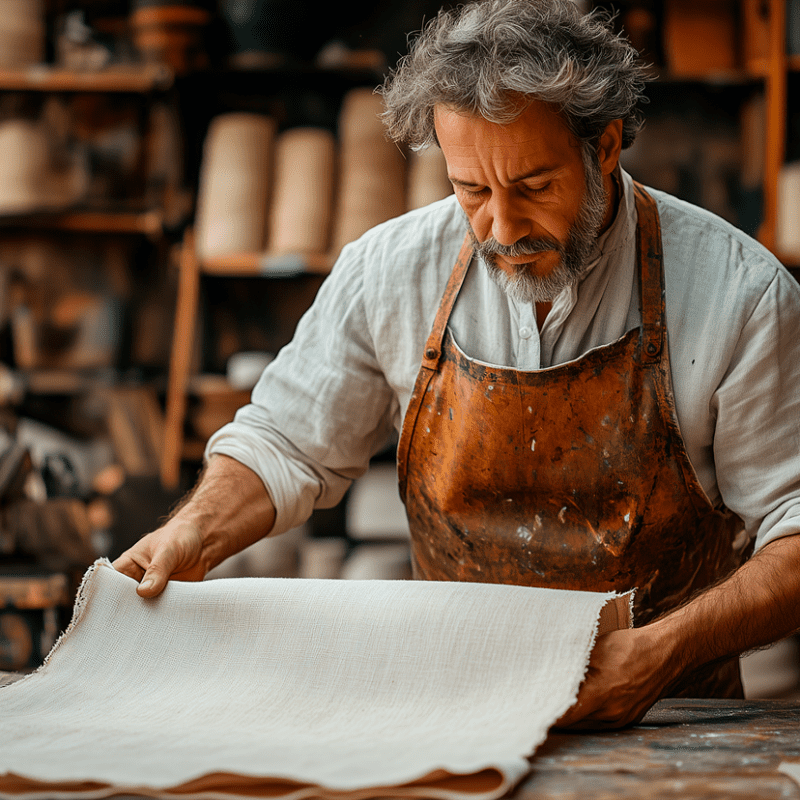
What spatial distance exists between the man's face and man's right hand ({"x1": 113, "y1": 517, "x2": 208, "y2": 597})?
2.08 ft

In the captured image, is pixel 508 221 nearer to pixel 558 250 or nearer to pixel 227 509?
pixel 558 250

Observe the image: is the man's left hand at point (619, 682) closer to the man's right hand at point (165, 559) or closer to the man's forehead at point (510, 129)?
the man's right hand at point (165, 559)

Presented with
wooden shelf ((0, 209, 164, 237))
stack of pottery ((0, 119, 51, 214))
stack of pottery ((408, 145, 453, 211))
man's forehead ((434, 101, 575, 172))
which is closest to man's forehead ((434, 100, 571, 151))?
man's forehead ((434, 101, 575, 172))

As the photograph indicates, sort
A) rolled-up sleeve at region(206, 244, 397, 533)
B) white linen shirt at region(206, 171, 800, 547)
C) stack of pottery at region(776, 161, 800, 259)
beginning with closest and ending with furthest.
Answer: white linen shirt at region(206, 171, 800, 547)
rolled-up sleeve at region(206, 244, 397, 533)
stack of pottery at region(776, 161, 800, 259)

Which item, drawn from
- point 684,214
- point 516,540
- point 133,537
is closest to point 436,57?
point 684,214

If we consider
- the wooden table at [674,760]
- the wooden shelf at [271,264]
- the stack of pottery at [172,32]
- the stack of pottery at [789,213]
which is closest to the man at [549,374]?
the wooden table at [674,760]

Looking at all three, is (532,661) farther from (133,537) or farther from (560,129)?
(133,537)

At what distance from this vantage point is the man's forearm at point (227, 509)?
4.80 ft

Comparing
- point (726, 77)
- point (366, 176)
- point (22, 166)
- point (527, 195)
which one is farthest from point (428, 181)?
point (527, 195)

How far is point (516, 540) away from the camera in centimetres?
151

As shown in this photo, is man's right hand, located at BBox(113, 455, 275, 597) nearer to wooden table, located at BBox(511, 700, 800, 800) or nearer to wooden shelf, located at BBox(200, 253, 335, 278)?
wooden table, located at BBox(511, 700, 800, 800)

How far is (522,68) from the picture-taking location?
1.31 meters

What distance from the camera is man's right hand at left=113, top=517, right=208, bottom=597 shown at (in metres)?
1.29

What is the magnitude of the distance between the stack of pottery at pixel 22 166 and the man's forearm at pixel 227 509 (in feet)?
6.03
